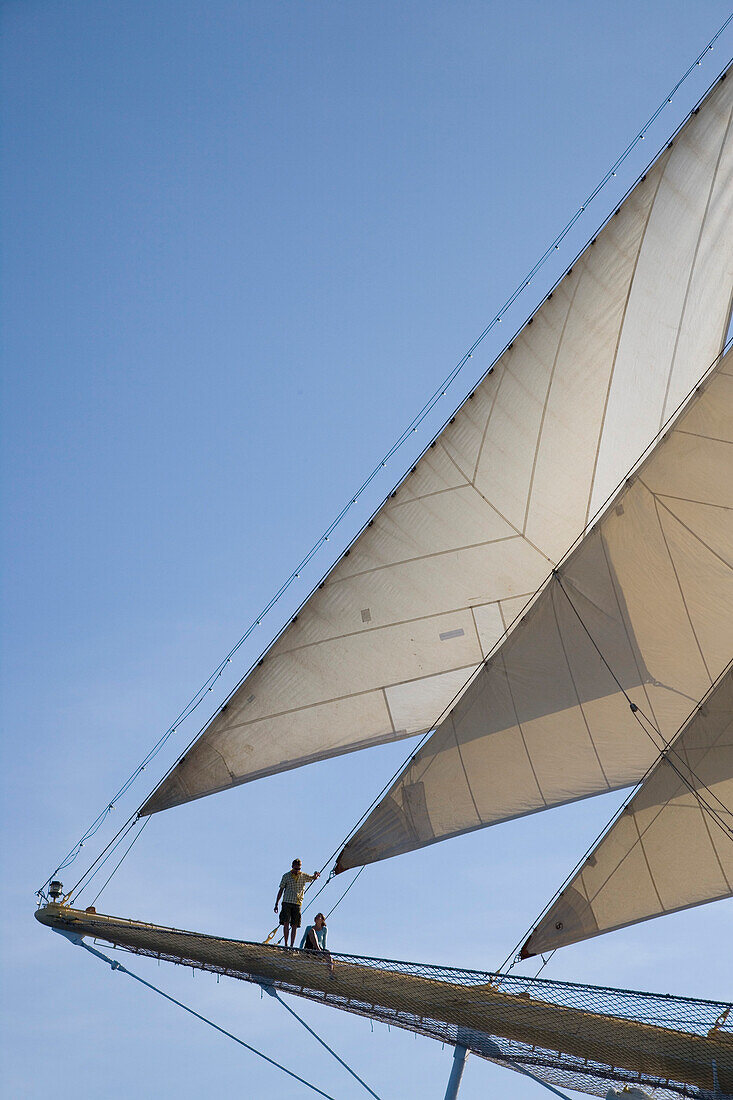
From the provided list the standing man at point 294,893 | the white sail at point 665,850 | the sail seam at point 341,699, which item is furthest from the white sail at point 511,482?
the white sail at point 665,850

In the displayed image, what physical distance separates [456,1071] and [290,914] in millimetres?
2559

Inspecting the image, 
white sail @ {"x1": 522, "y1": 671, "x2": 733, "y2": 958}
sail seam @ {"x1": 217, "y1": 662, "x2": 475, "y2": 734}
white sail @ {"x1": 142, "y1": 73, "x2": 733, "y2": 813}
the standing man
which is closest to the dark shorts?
the standing man

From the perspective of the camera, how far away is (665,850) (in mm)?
15500

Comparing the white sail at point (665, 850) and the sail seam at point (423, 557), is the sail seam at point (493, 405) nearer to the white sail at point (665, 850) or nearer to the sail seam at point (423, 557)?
the sail seam at point (423, 557)

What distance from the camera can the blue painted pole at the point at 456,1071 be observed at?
602 inches

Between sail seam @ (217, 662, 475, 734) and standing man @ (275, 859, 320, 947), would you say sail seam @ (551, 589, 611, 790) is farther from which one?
standing man @ (275, 859, 320, 947)

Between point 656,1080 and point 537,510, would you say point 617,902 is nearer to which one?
point 656,1080

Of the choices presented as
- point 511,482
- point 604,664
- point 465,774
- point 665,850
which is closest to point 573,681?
point 604,664

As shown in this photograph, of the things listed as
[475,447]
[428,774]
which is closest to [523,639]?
[428,774]

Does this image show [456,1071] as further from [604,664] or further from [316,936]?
[604,664]

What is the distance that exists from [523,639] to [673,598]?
2.02m

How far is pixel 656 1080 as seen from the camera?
1474cm

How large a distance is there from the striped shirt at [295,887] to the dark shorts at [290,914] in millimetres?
39

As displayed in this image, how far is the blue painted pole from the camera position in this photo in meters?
15.3
